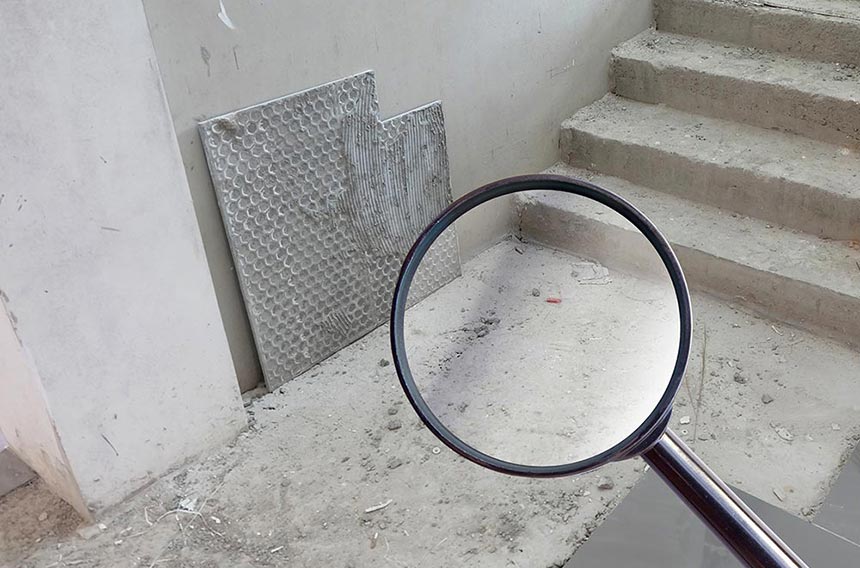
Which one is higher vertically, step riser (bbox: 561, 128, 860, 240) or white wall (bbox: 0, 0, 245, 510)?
white wall (bbox: 0, 0, 245, 510)

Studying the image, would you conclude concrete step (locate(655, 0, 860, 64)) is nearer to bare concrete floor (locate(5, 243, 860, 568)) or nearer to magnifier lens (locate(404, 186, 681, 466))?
bare concrete floor (locate(5, 243, 860, 568))

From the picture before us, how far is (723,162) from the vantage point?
8.88ft

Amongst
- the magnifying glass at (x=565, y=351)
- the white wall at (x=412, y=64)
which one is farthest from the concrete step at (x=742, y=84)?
the magnifying glass at (x=565, y=351)

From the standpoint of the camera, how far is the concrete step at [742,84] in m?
2.67

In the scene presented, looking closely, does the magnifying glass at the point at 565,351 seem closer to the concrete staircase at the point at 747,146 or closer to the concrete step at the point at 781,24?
the concrete staircase at the point at 747,146

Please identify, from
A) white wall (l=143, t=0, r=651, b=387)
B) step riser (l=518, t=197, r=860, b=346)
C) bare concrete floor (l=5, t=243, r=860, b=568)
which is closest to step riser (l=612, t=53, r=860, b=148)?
white wall (l=143, t=0, r=651, b=387)

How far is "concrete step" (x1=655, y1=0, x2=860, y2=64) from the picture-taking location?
279 cm

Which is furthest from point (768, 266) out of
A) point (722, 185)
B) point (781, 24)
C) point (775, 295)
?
point (781, 24)

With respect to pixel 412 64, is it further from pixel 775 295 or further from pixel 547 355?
pixel 547 355

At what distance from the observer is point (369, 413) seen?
2238mm

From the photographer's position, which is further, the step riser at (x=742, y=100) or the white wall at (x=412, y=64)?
the step riser at (x=742, y=100)

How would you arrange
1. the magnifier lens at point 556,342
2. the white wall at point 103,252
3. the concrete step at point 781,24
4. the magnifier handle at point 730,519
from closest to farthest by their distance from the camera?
the magnifier handle at point 730,519 < the magnifier lens at point 556,342 < the white wall at point 103,252 < the concrete step at point 781,24

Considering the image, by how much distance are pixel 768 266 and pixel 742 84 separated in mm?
757

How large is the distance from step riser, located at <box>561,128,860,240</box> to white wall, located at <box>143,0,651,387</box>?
16 centimetres
